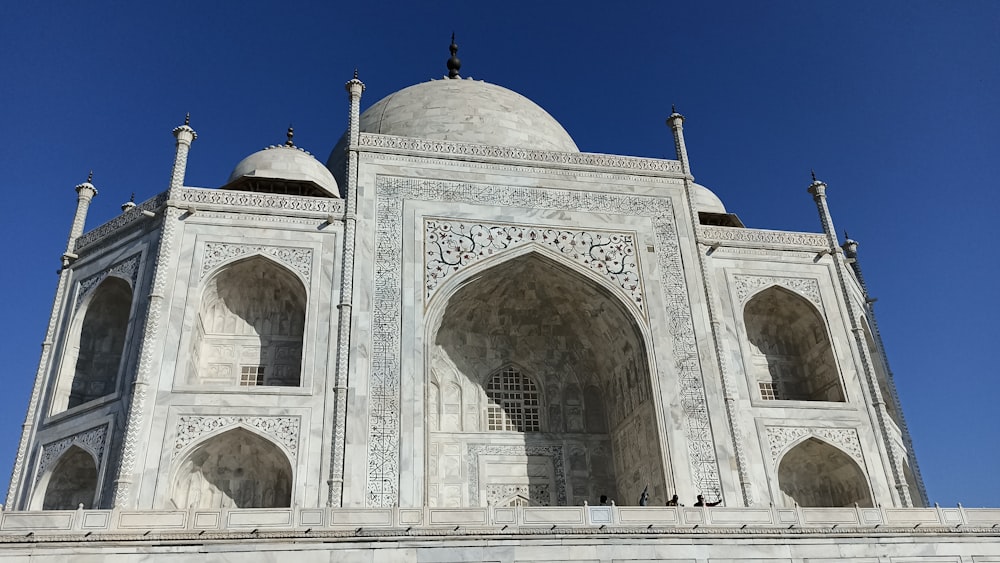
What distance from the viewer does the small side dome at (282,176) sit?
50.9 ft

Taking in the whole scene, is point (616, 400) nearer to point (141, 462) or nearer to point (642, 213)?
point (642, 213)

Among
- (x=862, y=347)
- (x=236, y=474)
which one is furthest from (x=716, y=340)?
(x=236, y=474)

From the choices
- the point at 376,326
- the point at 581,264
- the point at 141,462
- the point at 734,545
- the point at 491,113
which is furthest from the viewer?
the point at 491,113

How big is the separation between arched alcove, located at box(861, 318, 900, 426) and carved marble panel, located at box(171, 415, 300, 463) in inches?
408

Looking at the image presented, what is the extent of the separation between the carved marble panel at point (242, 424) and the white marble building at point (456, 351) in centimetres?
3

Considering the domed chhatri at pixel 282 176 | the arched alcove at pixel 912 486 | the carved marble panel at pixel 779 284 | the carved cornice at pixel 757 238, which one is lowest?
the arched alcove at pixel 912 486

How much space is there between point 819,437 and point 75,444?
1154cm

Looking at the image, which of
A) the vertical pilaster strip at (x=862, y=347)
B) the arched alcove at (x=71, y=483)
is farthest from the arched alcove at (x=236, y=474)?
the vertical pilaster strip at (x=862, y=347)

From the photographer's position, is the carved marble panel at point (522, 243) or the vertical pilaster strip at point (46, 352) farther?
the carved marble panel at point (522, 243)

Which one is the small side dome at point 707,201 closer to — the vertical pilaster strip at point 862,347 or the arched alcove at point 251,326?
the vertical pilaster strip at point 862,347

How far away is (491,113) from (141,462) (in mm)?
10232

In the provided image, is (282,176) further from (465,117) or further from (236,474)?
(236,474)

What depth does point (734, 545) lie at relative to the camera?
32.9ft

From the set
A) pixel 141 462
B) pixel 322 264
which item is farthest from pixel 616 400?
pixel 141 462
